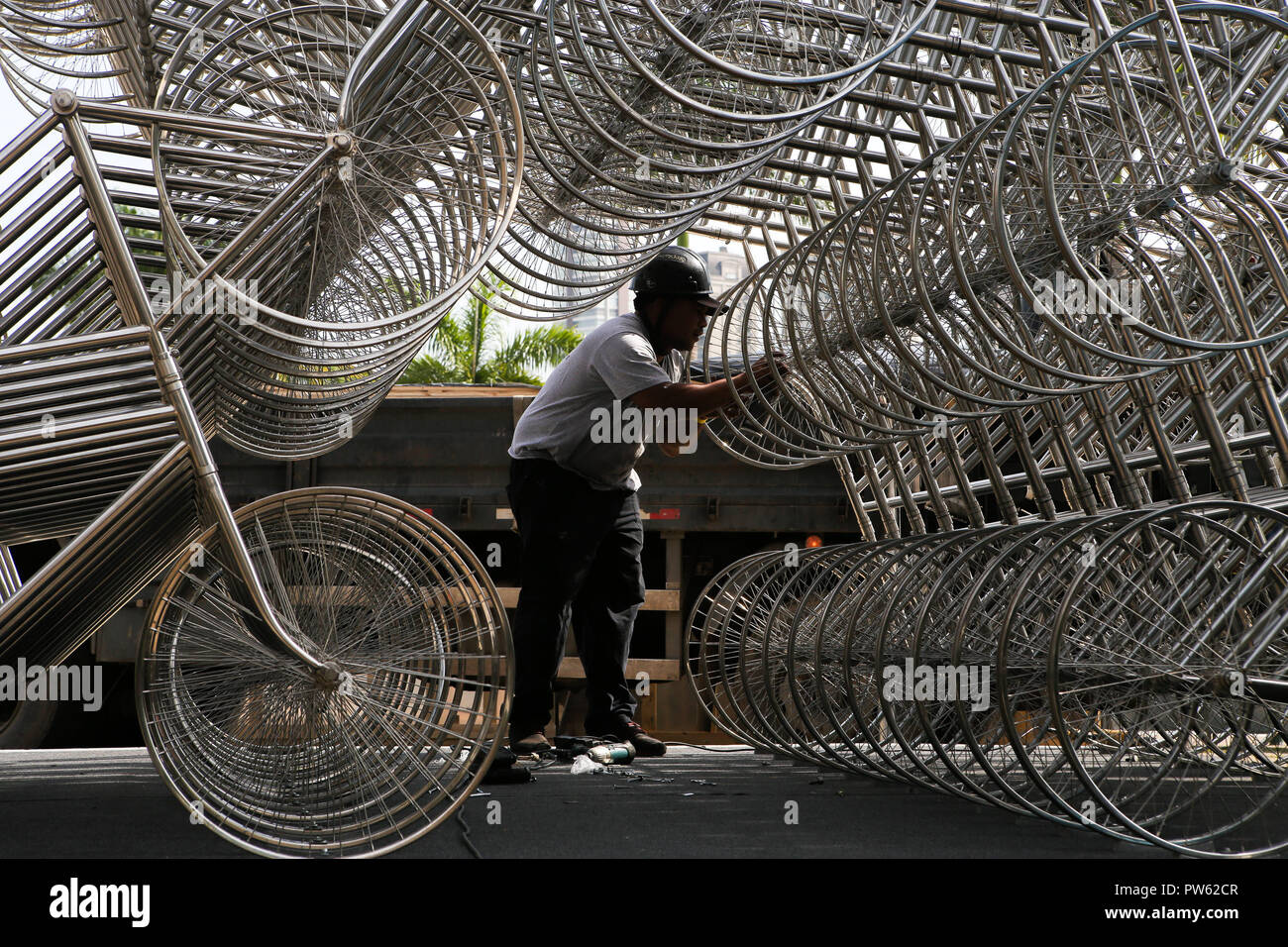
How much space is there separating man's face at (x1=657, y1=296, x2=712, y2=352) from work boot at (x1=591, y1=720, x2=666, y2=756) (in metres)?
1.39

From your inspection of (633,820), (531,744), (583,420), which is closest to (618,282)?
(583,420)

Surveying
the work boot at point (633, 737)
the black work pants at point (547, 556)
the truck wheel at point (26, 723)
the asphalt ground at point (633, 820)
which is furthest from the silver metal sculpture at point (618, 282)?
the truck wheel at point (26, 723)

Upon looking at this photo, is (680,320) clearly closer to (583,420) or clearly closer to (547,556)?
(583,420)

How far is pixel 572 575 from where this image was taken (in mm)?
3732

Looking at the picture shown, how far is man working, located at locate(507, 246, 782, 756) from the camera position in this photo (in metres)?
3.60

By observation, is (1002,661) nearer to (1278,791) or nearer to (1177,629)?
(1177,629)

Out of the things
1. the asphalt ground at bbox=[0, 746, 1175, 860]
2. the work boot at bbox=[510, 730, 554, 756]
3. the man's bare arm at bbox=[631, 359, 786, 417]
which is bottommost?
the asphalt ground at bbox=[0, 746, 1175, 860]

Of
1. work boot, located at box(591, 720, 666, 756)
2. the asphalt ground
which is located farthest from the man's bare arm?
work boot, located at box(591, 720, 666, 756)

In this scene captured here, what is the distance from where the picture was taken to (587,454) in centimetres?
381

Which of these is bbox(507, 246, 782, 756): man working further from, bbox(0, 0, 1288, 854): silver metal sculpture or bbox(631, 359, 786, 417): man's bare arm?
bbox(0, 0, 1288, 854): silver metal sculpture

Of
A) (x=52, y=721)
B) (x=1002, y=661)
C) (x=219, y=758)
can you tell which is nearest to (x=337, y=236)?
(x=219, y=758)

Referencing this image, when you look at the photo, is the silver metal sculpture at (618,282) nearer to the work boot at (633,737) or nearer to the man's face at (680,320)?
the man's face at (680,320)

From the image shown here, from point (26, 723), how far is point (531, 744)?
309 centimetres

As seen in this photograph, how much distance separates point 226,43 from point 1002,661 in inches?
99.0
